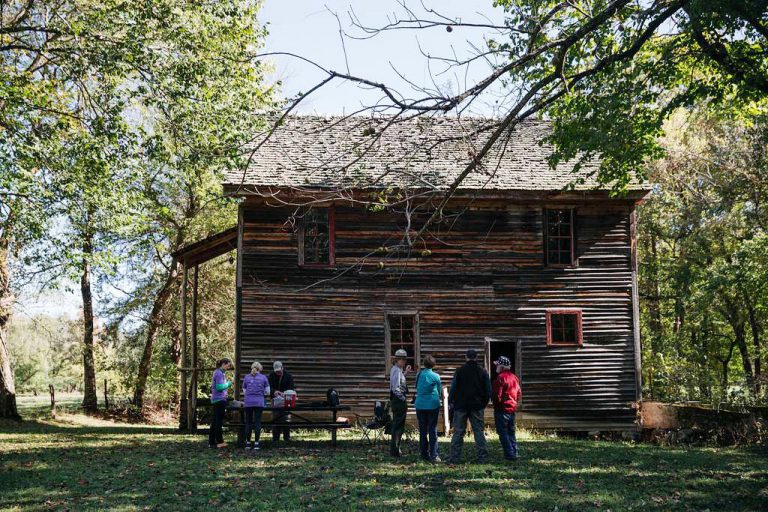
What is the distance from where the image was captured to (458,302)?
20.4 m

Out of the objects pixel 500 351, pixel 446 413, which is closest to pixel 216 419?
pixel 446 413

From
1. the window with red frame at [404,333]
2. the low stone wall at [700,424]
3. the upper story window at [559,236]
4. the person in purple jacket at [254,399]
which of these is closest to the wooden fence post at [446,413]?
the window with red frame at [404,333]

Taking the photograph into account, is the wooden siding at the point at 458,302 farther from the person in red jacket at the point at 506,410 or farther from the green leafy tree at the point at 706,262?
the person in red jacket at the point at 506,410

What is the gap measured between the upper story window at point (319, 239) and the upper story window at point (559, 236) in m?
6.13

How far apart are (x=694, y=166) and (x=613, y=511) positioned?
23.6 m

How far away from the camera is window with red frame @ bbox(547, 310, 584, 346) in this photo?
816 inches

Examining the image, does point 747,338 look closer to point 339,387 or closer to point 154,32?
point 339,387

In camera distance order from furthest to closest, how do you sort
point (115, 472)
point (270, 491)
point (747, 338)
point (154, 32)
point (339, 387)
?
point (747, 338), point (339, 387), point (154, 32), point (115, 472), point (270, 491)

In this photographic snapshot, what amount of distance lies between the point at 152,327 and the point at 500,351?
14.9 m

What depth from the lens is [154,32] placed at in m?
17.3

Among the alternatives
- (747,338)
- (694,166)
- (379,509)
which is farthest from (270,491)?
(747,338)

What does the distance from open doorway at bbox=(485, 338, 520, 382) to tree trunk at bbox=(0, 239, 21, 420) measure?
49.2 feet

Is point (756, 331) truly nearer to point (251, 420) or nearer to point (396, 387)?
point (396, 387)

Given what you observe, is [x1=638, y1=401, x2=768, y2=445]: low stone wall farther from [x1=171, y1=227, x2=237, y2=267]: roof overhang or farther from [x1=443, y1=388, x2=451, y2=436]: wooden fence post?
[x1=171, y1=227, x2=237, y2=267]: roof overhang
